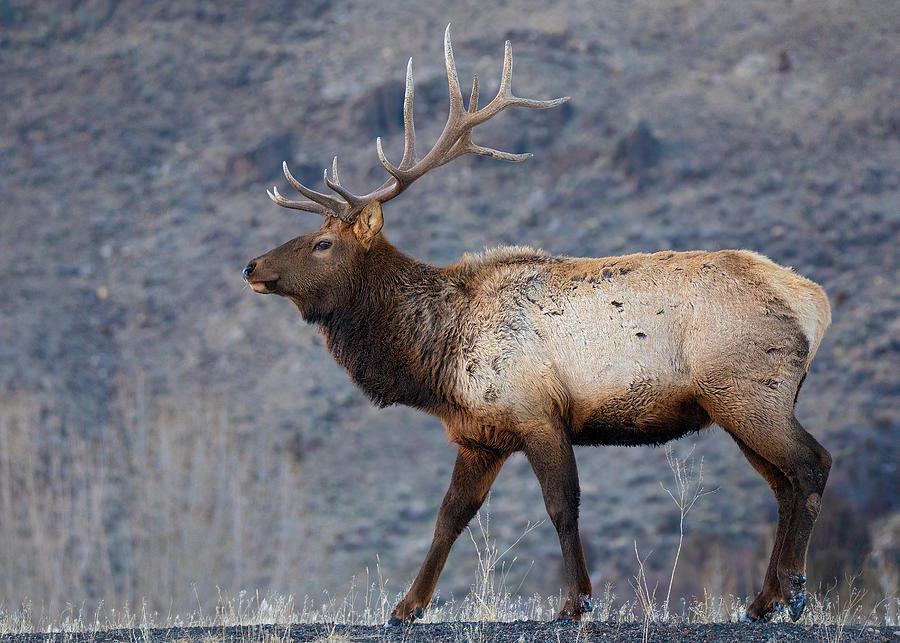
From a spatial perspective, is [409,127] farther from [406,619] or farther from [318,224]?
[318,224]

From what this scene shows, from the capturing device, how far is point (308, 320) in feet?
29.6

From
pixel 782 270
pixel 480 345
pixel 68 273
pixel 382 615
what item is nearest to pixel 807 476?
pixel 782 270

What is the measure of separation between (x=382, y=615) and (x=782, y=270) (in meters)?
4.21

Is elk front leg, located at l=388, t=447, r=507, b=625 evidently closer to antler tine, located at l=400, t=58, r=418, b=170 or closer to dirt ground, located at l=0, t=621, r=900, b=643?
dirt ground, located at l=0, t=621, r=900, b=643

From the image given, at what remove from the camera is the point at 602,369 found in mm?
7789

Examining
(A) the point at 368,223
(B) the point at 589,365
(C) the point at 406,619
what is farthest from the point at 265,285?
(C) the point at 406,619

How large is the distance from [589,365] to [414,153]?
275 centimetres

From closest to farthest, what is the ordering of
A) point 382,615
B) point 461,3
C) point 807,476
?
point 807,476 → point 382,615 → point 461,3

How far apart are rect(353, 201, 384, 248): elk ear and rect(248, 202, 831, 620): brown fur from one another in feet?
2.44

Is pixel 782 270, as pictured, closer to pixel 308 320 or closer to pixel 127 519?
pixel 308 320

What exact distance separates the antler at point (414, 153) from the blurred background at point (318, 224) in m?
11.8

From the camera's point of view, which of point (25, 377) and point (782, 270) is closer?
point (782, 270)

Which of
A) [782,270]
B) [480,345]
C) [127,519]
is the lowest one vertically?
[127,519]

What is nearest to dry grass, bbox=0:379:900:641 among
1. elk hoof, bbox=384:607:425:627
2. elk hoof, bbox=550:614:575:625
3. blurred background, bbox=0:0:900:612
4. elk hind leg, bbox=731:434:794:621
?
blurred background, bbox=0:0:900:612
